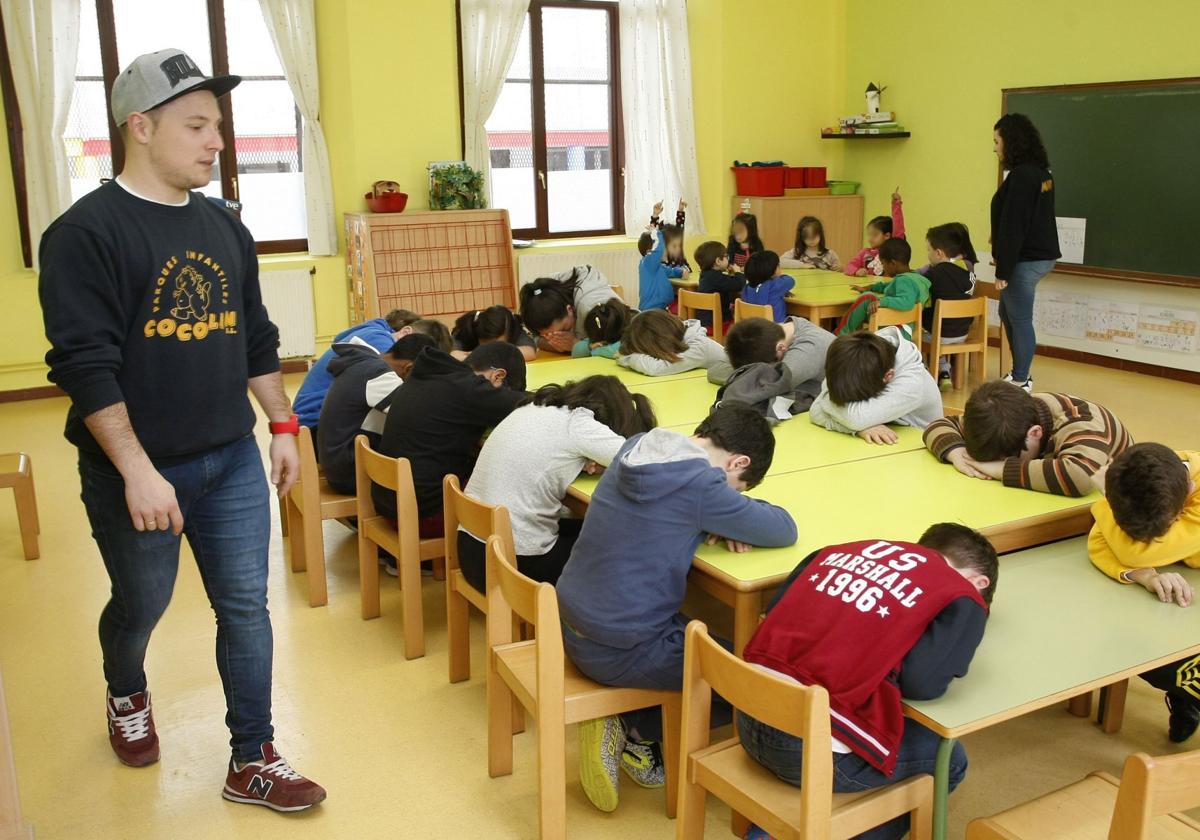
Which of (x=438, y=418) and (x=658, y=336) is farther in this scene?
(x=658, y=336)

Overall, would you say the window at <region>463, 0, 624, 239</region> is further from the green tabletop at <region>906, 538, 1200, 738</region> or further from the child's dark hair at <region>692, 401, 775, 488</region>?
Answer: the green tabletop at <region>906, 538, 1200, 738</region>

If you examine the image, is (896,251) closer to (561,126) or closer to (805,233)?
(805,233)

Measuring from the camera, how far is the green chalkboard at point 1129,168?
6.41m

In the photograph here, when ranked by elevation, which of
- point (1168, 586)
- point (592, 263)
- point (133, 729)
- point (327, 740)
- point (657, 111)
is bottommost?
point (327, 740)

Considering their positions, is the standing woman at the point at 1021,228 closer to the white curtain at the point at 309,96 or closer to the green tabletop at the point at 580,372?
the green tabletop at the point at 580,372

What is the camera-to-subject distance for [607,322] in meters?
4.66

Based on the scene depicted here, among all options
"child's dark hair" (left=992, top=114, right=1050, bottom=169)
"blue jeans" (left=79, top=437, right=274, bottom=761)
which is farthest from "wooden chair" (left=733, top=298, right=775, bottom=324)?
"blue jeans" (left=79, top=437, right=274, bottom=761)

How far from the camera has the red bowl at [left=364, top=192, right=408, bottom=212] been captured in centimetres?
719

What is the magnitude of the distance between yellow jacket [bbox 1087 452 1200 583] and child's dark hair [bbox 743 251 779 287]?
12.2 feet

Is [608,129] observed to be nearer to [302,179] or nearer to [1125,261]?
[302,179]

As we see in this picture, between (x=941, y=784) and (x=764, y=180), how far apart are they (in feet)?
23.1

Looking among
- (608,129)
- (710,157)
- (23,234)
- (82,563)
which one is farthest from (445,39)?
(82,563)

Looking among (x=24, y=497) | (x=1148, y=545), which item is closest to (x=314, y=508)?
(x=24, y=497)

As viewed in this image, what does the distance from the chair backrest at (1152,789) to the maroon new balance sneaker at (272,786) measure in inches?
66.7
